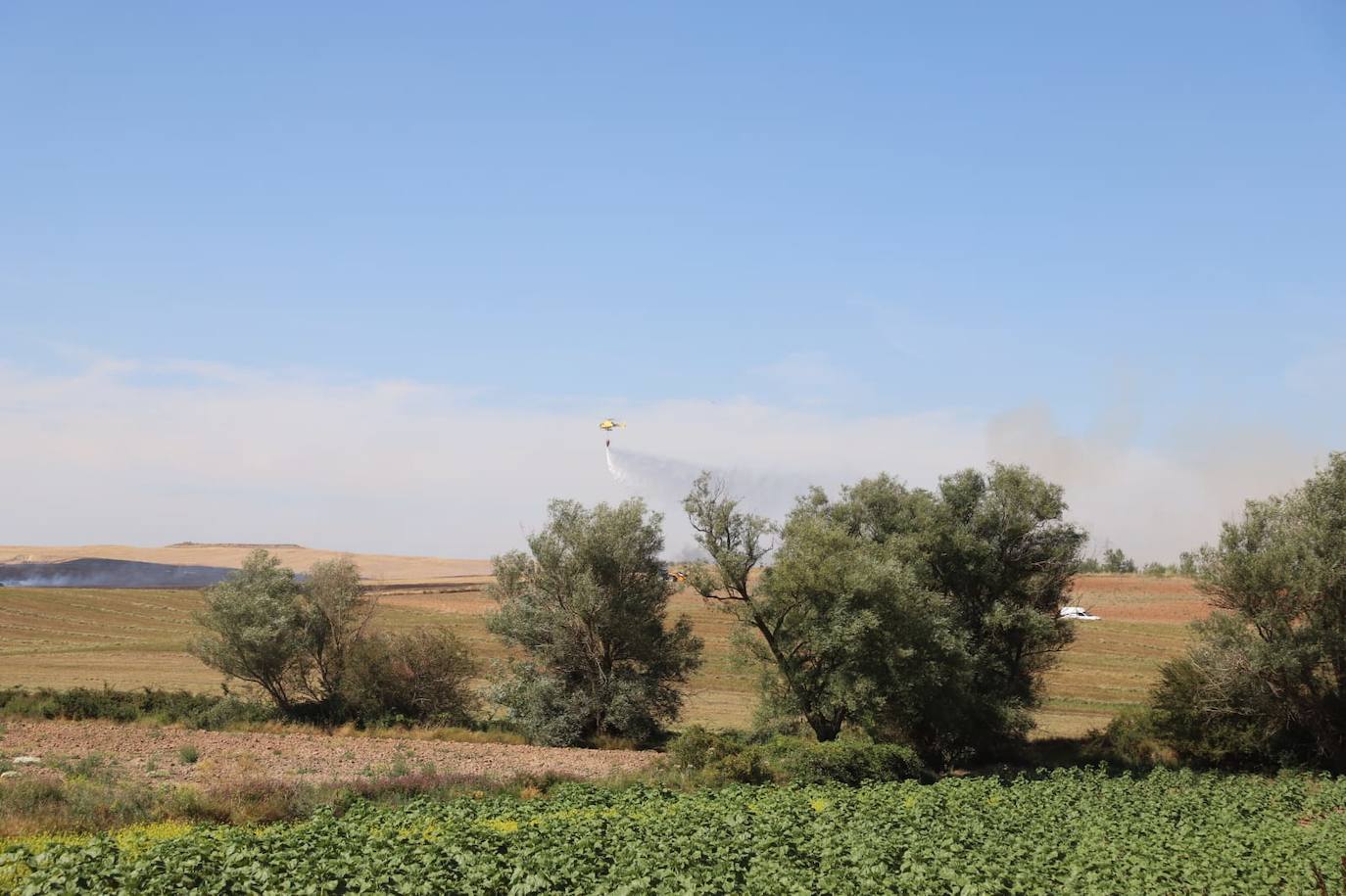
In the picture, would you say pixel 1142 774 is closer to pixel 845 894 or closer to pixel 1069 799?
pixel 1069 799

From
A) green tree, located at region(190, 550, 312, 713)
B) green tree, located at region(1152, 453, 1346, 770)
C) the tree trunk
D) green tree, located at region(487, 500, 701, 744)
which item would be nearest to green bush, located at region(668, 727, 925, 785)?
the tree trunk

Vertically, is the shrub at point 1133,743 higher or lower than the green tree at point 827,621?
lower

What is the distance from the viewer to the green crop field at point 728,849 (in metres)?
16.3

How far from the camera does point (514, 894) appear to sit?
16125 mm

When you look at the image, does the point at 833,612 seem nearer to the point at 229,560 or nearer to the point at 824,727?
the point at 824,727

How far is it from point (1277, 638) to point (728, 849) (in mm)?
30805

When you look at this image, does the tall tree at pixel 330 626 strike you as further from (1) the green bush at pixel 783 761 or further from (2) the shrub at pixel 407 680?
(1) the green bush at pixel 783 761

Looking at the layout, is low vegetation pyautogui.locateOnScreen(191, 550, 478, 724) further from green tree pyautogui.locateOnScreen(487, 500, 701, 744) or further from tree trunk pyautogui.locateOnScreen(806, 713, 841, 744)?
tree trunk pyautogui.locateOnScreen(806, 713, 841, 744)

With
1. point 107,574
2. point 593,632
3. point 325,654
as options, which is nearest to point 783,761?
point 593,632

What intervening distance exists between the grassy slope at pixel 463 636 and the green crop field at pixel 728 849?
17439mm

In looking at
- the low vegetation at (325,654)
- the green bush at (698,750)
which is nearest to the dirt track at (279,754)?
the green bush at (698,750)

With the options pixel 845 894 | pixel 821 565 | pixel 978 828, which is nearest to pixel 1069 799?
pixel 978 828

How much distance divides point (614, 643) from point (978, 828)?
25843 mm

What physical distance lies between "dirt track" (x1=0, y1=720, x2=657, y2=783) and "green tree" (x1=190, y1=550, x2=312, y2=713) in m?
5.50
